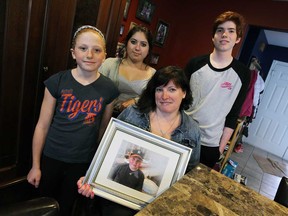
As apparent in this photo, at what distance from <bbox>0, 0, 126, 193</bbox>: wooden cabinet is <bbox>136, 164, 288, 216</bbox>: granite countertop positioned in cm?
111

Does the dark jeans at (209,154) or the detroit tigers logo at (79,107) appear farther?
the dark jeans at (209,154)

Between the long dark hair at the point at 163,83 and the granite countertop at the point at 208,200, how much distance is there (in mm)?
446

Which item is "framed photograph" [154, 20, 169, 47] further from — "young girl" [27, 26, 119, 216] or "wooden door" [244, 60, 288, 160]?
"wooden door" [244, 60, 288, 160]

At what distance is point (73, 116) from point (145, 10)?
2144mm

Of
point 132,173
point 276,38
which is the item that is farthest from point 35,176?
point 276,38

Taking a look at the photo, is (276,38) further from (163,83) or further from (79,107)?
(79,107)

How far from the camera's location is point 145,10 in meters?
2.77

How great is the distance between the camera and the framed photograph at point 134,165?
0.82m

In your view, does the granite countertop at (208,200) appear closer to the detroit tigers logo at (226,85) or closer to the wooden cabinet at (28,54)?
the detroit tigers logo at (226,85)

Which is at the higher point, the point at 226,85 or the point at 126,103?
the point at 226,85

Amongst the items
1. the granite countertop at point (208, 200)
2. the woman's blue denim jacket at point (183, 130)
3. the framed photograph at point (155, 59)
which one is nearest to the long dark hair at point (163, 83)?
the woman's blue denim jacket at point (183, 130)

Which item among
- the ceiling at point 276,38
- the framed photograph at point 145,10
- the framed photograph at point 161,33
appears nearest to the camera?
the framed photograph at point 145,10

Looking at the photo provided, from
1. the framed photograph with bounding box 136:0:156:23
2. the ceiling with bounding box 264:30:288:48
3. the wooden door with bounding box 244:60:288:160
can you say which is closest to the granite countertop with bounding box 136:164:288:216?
the framed photograph with bounding box 136:0:156:23

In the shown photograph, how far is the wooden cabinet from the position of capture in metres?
1.19
